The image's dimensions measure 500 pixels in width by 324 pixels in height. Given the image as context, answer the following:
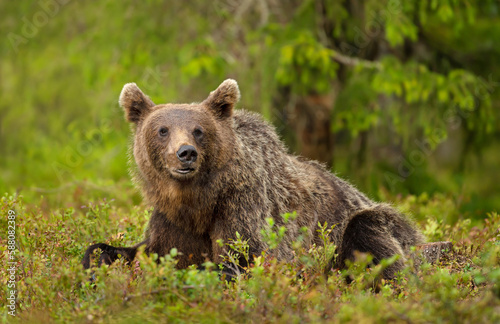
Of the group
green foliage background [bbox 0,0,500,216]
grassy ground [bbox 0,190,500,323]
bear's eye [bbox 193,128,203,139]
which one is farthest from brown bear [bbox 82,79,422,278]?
green foliage background [bbox 0,0,500,216]

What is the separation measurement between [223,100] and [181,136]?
0.76 m

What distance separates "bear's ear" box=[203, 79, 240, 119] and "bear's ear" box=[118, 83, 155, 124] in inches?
22.8

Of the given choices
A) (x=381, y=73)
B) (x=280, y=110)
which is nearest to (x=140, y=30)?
(x=280, y=110)

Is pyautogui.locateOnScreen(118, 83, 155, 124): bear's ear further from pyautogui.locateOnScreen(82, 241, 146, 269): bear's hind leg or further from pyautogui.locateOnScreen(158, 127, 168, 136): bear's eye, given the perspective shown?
pyautogui.locateOnScreen(82, 241, 146, 269): bear's hind leg

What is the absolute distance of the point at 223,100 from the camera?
5.72 meters

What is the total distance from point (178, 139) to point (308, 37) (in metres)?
4.94

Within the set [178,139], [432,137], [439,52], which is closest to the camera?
[178,139]

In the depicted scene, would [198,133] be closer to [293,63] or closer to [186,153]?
[186,153]

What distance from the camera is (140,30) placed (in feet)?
35.5

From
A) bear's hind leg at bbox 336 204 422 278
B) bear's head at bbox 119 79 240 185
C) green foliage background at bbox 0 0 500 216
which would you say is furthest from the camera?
green foliage background at bbox 0 0 500 216

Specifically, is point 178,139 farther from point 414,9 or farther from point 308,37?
point 414,9

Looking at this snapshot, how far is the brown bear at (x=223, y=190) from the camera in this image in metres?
5.27

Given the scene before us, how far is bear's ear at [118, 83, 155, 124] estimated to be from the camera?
5738 millimetres

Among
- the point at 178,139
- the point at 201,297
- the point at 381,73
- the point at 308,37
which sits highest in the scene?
the point at 308,37
